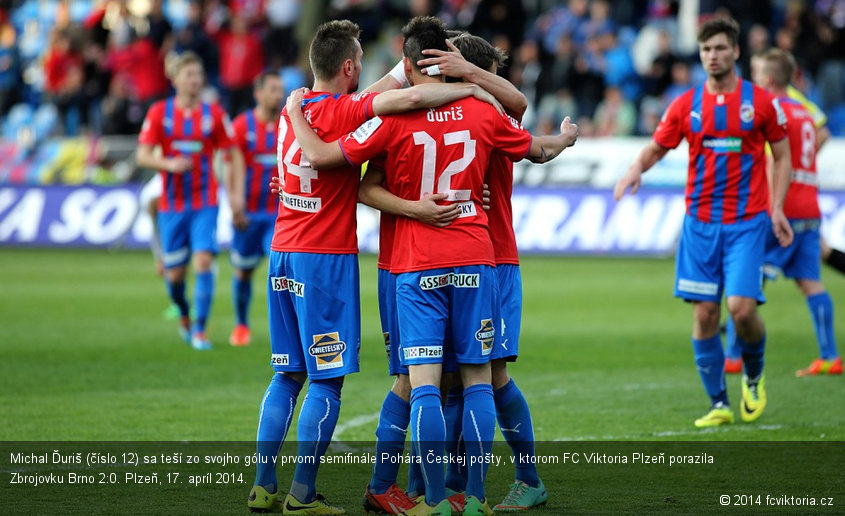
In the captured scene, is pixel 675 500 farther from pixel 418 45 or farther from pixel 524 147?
pixel 418 45

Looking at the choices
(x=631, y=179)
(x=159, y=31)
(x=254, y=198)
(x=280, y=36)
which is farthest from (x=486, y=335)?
(x=159, y=31)

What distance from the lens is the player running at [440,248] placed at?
5551 millimetres

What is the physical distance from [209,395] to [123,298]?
6825 millimetres

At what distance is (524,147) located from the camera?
228 inches

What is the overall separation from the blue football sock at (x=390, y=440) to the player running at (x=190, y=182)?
19.9ft

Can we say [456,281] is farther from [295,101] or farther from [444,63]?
[295,101]

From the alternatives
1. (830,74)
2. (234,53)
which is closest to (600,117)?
(830,74)

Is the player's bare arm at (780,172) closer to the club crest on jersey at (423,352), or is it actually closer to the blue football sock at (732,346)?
the blue football sock at (732,346)

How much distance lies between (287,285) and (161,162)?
6.04 meters

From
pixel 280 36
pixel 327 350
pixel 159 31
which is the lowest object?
pixel 327 350

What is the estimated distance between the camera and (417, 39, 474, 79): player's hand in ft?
18.4

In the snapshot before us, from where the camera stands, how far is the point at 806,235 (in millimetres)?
10172

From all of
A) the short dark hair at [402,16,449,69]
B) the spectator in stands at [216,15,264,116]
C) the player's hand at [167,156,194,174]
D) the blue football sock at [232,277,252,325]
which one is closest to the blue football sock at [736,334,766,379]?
the short dark hair at [402,16,449,69]

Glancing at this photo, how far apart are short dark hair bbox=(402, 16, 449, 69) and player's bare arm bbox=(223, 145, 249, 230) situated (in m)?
6.14
